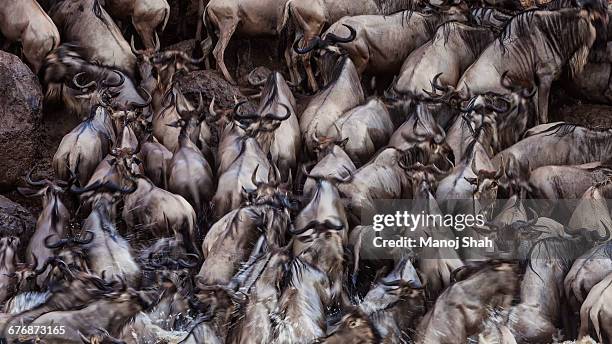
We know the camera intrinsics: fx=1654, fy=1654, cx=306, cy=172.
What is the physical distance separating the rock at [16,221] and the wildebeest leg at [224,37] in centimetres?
220

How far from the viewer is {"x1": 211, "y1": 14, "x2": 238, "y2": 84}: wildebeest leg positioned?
12449 mm

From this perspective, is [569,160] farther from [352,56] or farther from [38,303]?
[38,303]

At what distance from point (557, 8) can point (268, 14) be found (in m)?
2.17

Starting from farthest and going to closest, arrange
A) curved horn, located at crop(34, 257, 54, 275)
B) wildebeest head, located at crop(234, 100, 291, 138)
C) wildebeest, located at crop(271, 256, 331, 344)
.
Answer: wildebeest head, located at crop(234, 100, 291, 138), curved horn, located at crop(34, 257, 54, 275), wildebeest, located at crop(271, 256, 331, 344)

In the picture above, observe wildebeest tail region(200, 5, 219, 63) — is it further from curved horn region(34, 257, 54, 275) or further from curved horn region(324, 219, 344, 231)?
curved horn region(34, 257, 54, 275)

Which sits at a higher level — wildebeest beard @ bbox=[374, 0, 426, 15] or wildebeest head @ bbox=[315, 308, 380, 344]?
wildebeest head @ bbox=[315, 308, 380, 344]

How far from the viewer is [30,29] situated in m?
12.1

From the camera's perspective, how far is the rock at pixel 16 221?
10.6m

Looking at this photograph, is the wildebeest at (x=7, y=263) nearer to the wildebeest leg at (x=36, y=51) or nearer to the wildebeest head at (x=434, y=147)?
the wildebeest leg at (x=36, y=51)

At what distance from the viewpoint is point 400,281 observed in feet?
31.2

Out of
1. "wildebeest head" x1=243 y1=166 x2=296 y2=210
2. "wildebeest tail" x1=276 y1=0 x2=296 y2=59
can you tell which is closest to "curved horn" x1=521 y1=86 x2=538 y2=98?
"wildebeest tail" x1=276 y1=0 x2=296 y2=59

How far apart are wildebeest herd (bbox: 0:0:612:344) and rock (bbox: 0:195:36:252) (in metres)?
0.10

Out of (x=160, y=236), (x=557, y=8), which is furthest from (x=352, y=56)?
(x=160, y=236)

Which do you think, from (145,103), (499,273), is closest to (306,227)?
(499,273)
